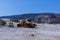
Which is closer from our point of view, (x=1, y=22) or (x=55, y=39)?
(x=55, y=39)

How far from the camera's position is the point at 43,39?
6.47 meters

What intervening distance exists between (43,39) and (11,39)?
115 centimetres

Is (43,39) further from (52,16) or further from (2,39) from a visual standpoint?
(52,16)

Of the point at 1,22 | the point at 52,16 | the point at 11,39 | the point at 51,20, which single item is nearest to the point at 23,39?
the point at 11,39

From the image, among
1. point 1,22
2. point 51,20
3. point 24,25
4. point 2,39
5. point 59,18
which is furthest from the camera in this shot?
point 59,18

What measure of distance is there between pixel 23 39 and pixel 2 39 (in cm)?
74

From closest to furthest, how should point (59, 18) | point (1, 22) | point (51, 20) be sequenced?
1. point (1, 22)
2. point (51, 20)
3. point (59, 18)

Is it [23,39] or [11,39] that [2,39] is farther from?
[23,39]

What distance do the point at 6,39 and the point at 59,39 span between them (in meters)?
1.93

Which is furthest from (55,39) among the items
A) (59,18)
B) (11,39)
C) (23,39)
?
(59,18)

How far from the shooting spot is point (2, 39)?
6.30 meters

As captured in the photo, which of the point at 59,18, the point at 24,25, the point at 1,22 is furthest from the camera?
the point at 59,18

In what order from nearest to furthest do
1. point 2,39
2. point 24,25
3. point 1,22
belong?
point 2,39, point 24,25, point 1,22

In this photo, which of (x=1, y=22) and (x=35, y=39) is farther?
(x=1, y=22)
